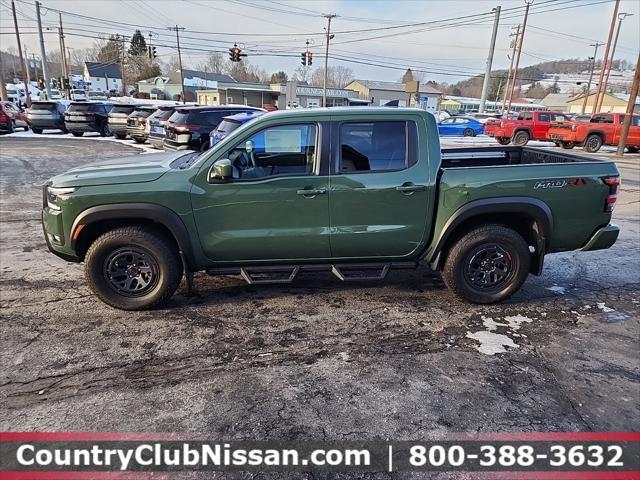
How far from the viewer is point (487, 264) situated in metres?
4.30

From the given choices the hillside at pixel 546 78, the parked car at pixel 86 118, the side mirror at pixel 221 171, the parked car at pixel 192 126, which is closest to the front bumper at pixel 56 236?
the side mirror at pixel 221 171

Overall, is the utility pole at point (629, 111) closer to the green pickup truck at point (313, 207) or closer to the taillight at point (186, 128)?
the taillight at point (186, 128)

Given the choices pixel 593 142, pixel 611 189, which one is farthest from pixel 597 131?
pixel 611 189

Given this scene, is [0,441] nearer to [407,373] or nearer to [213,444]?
[213,444]

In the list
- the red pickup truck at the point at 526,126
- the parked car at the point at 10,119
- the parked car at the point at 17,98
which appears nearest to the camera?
the parked car at the point at 10,119

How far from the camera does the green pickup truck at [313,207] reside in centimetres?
388

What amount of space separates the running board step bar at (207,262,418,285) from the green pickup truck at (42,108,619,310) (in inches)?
0.6

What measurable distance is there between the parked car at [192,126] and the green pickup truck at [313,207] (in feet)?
29.0

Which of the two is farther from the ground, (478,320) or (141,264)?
(141,264)

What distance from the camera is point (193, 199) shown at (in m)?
3.87

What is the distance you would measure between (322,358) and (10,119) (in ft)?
81.2

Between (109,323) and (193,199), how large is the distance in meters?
1.35

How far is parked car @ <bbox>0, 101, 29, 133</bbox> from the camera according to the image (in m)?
20.9

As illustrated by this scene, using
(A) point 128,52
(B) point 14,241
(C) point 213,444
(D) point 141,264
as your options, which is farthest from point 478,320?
(A) point 128,52
